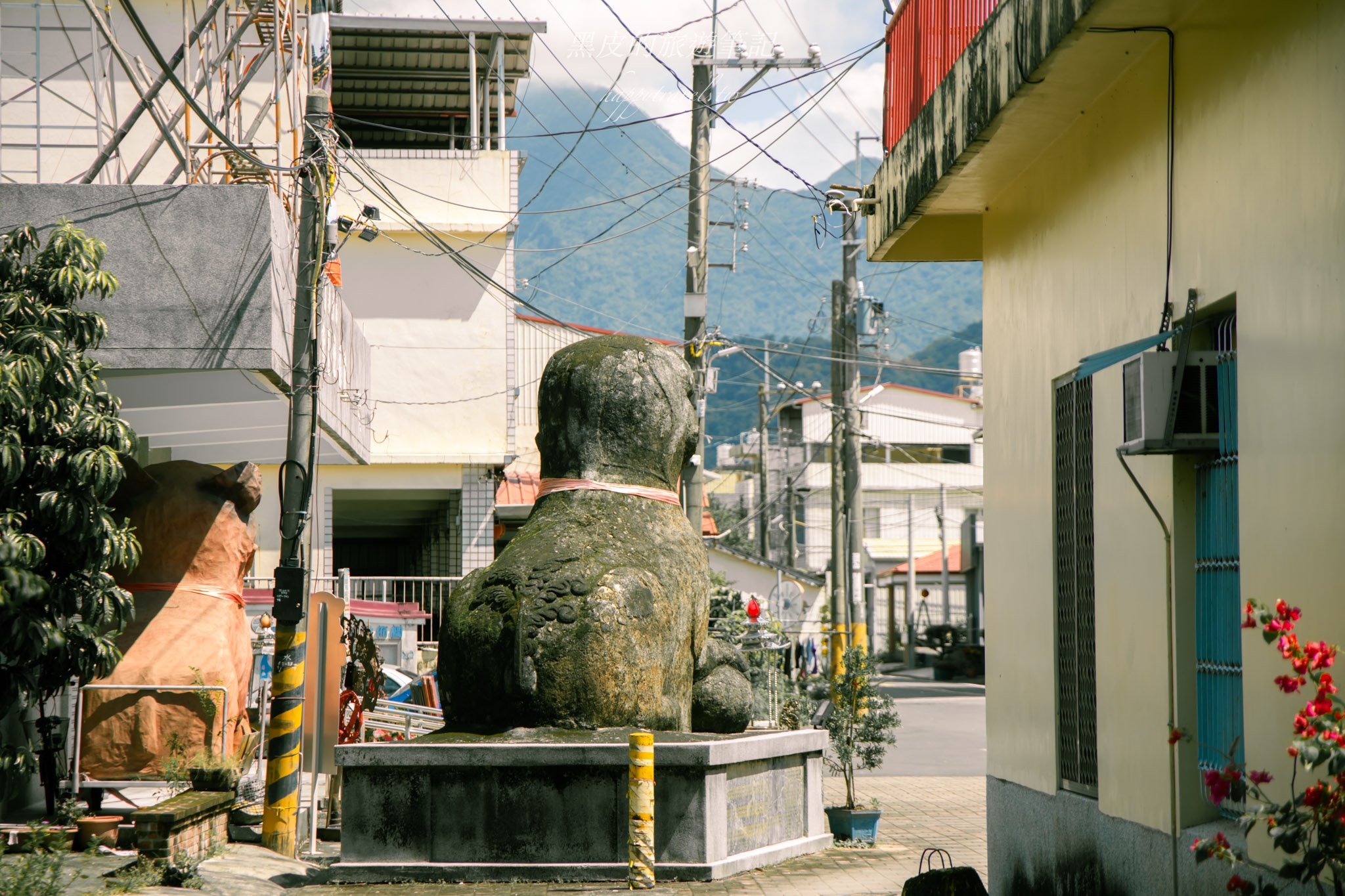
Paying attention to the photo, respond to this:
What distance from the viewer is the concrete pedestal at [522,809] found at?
379 inches

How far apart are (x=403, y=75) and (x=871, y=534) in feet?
130

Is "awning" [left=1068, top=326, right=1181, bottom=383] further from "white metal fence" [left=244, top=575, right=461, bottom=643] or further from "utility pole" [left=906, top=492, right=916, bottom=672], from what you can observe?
"utility pole" [left=906, top=492, right=916, bottom=672]

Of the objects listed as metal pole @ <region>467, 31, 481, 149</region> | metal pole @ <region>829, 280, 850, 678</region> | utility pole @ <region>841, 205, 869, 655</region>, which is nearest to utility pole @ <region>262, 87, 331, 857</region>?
metal pole @ <region>829, 280, 850, 678</region>

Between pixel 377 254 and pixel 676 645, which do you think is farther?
pixel 377 254

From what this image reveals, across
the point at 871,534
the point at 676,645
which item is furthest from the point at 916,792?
the point at 871,534

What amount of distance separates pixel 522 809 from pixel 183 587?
521cm

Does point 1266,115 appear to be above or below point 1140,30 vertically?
below

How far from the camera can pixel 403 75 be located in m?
27.5

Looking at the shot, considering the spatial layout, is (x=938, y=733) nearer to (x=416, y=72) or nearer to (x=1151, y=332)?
(x=416, y=72)

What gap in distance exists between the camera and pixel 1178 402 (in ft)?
20.8

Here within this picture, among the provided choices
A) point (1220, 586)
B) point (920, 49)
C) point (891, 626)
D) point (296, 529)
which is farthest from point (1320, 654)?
point (891, 626)

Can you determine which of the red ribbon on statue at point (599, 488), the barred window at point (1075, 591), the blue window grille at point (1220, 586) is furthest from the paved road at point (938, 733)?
the blue window grille at point (1220, 586)

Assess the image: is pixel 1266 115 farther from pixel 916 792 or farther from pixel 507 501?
pixel 507 501

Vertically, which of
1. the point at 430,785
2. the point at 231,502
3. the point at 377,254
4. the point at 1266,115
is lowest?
the point at 430,785
